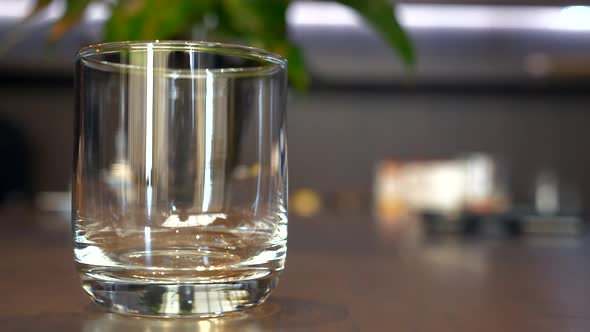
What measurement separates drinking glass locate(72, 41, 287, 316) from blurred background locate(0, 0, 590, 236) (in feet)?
7.88

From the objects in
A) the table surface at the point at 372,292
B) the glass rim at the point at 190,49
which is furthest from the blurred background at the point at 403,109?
the glass rim at the point at 190,49

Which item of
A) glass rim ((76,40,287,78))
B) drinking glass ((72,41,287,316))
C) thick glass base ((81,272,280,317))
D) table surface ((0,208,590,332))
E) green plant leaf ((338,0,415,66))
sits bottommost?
table surface ((0,208,590,332))

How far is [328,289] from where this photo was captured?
36 cm

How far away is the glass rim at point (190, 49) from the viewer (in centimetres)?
26

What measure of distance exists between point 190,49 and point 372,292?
0.16 m

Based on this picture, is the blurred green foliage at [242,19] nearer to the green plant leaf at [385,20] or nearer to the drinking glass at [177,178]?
the green plant leaf at [385,20]

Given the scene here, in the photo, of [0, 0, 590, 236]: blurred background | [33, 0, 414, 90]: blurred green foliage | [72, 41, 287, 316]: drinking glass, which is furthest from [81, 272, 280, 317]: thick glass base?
[0, 0, 590, 236]: blurred background

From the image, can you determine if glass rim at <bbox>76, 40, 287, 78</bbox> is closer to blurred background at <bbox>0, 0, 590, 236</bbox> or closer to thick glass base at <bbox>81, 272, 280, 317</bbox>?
thick glass base at <bbox>81, 272, 280, 317</bbox>

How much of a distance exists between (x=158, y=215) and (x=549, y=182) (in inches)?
112

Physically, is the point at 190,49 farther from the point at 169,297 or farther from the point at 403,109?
the point at 403,109

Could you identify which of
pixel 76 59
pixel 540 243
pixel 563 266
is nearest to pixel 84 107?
pixel 76 59

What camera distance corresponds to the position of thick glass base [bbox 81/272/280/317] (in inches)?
9.7

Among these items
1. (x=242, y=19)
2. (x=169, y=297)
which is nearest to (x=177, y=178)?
(x=169, y=297)

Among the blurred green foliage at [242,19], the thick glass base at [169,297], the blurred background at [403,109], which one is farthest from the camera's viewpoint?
the blurred background at [403,109]
